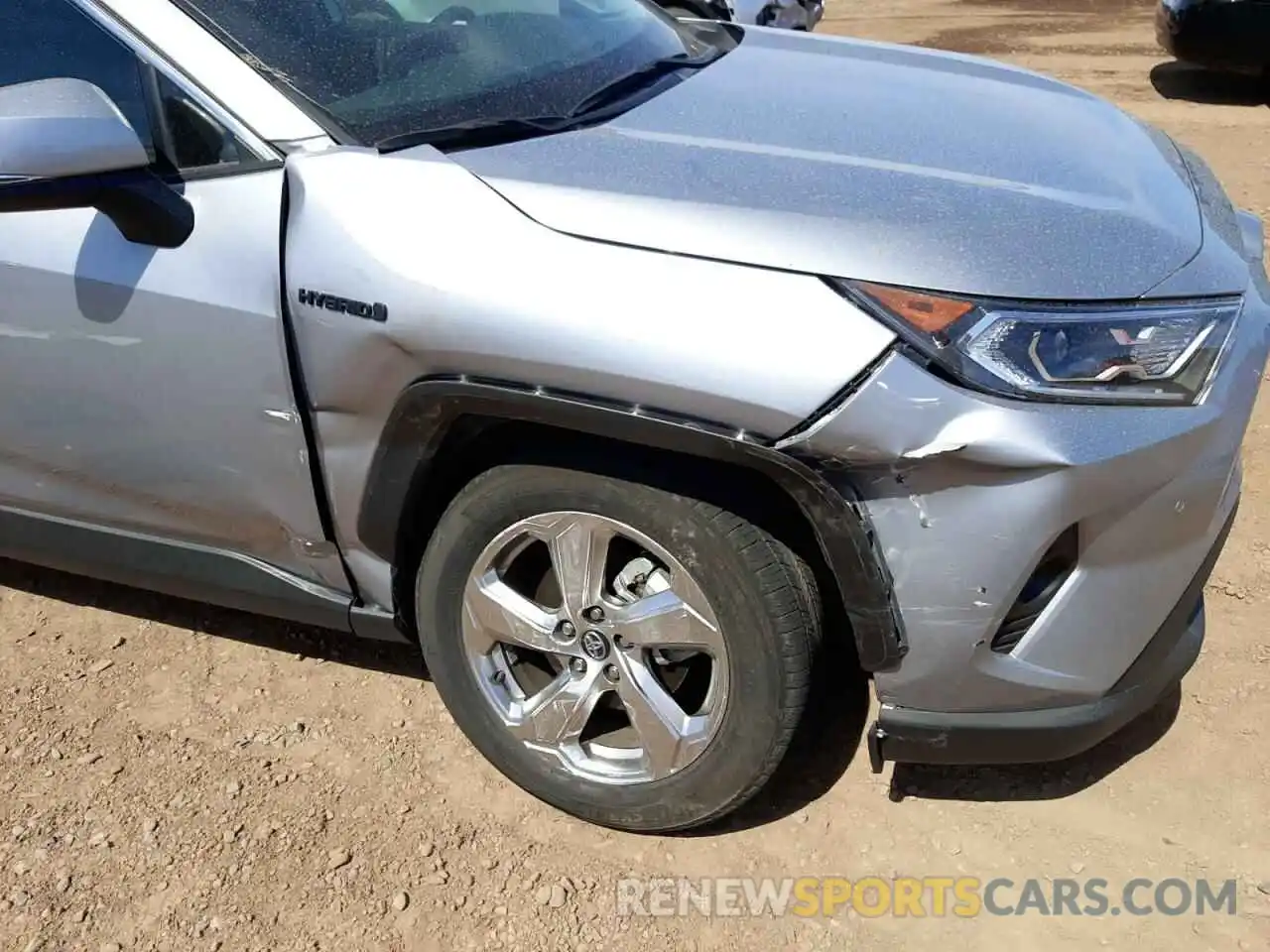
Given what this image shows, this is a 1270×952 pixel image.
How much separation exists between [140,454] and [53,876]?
2.96 feet

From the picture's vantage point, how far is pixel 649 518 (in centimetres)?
202

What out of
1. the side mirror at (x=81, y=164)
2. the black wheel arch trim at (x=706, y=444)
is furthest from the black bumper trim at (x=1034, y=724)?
the side mirror at (x=81, y=164)

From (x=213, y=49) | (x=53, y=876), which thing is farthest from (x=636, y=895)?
(x=213, y=49)

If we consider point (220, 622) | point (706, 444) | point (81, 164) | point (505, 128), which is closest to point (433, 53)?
point (505, 128)

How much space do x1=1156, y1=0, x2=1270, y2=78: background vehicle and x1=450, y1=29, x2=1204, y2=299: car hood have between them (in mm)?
6285

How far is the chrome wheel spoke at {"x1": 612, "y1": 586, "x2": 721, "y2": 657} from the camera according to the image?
6.82 feet

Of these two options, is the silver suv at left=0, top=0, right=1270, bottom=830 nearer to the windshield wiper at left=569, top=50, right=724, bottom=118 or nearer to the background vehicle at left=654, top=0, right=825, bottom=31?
the windshield wiper at left=569, top=50, right=724, bottom=118

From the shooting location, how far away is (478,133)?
217 cm

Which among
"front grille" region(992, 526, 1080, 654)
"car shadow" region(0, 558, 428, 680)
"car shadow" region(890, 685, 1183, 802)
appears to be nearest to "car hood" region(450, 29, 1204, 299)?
"front grille" region(992, 526, 1080, 654)

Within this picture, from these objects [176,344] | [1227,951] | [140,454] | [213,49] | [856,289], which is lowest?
[1227,951]

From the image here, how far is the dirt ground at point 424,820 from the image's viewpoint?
223 cm

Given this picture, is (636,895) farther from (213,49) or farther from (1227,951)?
(213,49)

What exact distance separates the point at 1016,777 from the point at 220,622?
2.09 meters

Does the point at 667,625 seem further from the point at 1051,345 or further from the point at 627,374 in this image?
the point at 1051,345
